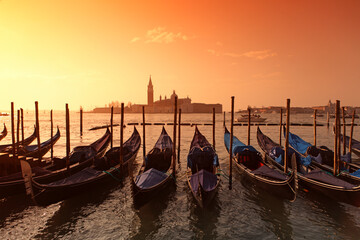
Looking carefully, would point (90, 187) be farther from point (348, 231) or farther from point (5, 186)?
point (348, 231)

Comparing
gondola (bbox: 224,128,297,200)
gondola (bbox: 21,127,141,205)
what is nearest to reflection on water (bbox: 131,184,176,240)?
gondola (bbox: 21,127,141,205)

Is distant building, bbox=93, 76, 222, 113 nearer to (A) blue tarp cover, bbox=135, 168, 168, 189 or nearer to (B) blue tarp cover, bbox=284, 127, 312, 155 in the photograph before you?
(B) blue tarp cover, bbox=284, 127, 312, 155

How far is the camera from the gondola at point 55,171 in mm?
7723

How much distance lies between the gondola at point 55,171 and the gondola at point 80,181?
0.38m

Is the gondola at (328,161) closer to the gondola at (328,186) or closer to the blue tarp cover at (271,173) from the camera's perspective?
the gondola at (328,186)

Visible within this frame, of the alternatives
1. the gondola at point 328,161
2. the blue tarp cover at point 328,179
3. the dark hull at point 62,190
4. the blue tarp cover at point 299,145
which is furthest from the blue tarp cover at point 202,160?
the blue tarp cover at point 299,145

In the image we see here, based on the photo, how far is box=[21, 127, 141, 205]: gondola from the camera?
6.78 meters

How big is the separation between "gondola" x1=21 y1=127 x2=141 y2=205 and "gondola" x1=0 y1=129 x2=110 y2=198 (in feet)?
1.26

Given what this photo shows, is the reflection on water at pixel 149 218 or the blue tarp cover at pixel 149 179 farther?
the blue tarp cover at pixel 149 179

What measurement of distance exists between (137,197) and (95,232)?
1.40 meters

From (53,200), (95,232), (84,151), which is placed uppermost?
(84,151)

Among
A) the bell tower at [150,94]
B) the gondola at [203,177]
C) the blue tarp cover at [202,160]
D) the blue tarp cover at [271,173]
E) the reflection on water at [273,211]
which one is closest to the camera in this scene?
the reflection on water at [273,211]

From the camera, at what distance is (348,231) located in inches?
246

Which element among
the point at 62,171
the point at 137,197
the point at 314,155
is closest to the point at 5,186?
the point at 62,171
